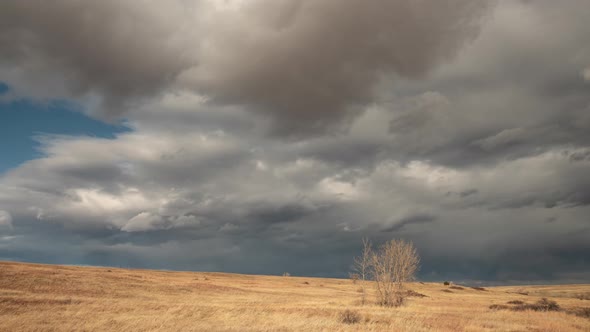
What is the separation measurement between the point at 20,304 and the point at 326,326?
22.9 metres

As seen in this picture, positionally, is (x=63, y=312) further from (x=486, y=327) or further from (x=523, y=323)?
(x=523, y=323)

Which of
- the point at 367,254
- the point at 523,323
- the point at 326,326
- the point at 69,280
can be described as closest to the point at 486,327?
the point at 523,323

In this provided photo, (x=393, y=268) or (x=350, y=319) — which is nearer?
(x=350, y=319)

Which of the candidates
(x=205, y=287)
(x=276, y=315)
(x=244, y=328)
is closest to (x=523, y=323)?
(x=276, y=315)

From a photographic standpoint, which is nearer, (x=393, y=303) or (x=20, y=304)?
(x=20, y=304)

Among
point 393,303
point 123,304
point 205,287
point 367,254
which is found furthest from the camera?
point 205,287

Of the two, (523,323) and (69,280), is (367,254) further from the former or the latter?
(69,280)

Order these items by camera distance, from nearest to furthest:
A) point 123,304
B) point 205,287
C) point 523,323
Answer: point 523,323 < point 123,304 < point 205,287

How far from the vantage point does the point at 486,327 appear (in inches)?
1076

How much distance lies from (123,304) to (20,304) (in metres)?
7.29

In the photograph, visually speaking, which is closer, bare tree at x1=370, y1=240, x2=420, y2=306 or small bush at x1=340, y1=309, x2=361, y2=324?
small bush at x1=340, y1=309, x2=361, y2=324

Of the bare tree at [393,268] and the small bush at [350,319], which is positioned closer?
the small bush at [350,319]

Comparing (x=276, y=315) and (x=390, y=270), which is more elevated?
(x=390, y=270)

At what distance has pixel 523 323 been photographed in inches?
1175
